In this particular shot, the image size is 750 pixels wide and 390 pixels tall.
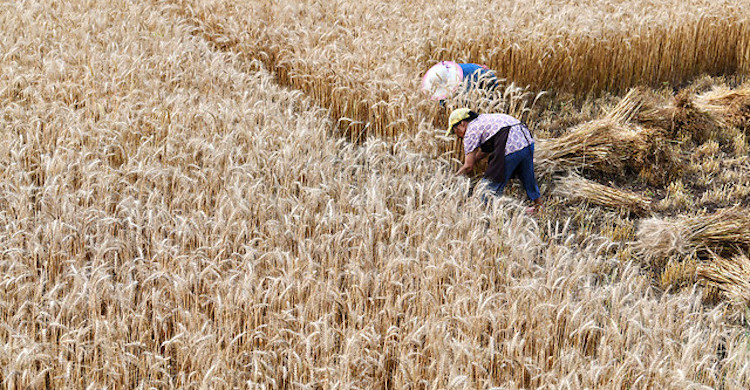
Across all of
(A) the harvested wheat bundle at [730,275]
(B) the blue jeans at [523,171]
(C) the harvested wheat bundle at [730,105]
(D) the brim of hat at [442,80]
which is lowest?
(A) the harvested wheat bundle at [730,275]

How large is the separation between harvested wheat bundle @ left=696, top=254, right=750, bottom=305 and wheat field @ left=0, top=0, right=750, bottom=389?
0.07ft

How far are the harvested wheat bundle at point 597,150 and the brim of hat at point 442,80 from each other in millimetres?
870

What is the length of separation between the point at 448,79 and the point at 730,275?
2599 mm

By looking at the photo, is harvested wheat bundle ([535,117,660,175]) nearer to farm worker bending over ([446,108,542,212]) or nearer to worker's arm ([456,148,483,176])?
farm worker bending over ([446,108,542,212])

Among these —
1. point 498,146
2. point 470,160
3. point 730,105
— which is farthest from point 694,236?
point 730,105

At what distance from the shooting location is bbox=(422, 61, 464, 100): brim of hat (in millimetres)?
5052

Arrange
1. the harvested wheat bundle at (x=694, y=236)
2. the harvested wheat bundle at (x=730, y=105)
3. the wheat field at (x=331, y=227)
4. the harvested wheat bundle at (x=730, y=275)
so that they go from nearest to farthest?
1. the wheat field at (x=331, y=227)
2. the harvested wheat bundle at (x=730, y=275)
3. the harvested wheat bundle at (x=694, y=236)
4. the harvested wheat bundle at (x=730, y=105)

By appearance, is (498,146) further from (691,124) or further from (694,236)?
(691,124)

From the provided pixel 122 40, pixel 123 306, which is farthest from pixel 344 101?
pixel 123 306

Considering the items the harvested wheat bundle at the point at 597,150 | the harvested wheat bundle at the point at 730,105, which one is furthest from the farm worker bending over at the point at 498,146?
the harvested wheat bundle at the point at 730,105

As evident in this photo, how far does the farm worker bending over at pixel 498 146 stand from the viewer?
14.1 ft

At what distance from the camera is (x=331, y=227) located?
132 inches

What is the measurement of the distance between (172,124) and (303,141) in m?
0.93

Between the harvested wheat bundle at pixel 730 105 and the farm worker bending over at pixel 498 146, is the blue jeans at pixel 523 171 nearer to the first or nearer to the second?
the farm worker bending over at pixel 498 146
